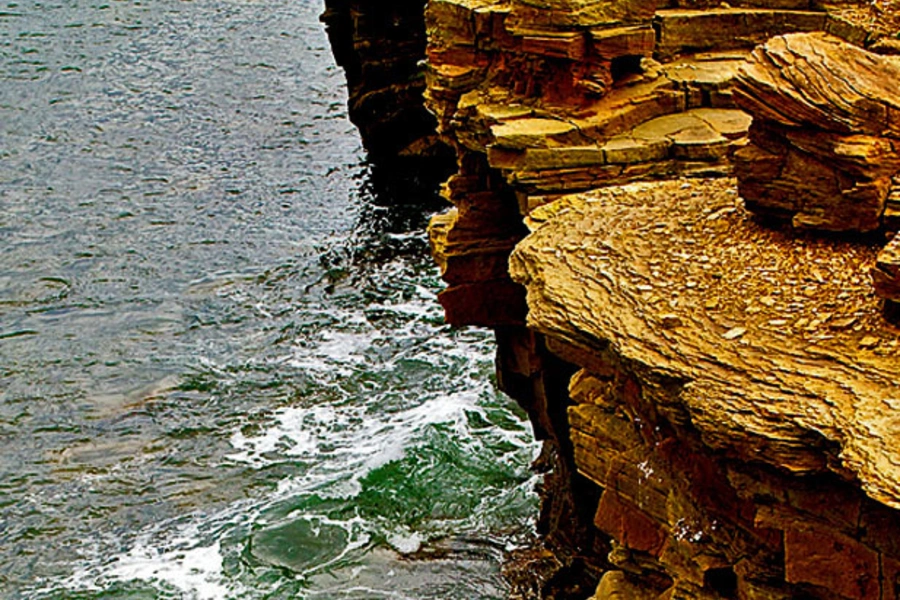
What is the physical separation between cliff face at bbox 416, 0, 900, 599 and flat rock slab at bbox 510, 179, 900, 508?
0.08ft

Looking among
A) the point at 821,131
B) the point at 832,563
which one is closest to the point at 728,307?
the point at 821,131

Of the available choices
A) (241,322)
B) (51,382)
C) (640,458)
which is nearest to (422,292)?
(241,322)

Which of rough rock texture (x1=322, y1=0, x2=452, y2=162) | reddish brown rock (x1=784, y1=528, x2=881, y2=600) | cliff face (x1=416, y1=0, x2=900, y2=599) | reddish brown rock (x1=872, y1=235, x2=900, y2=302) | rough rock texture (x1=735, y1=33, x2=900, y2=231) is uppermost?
rough rock texture (x1=735, y1=33, x2=900, y2=231)

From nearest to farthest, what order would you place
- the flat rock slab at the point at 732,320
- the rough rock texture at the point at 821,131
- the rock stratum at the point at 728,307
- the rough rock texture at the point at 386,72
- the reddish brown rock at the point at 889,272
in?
the flat rock slab at the point at 732,320
the rock stratum at the point at 728,307
the reddish brown rock at the point at 889,272
the rough rock texture at the point at 821,131
the rough rock texture at the point at 386,72

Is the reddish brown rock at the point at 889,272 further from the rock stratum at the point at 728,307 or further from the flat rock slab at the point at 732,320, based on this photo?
the flat rock slab at the point at 732,320

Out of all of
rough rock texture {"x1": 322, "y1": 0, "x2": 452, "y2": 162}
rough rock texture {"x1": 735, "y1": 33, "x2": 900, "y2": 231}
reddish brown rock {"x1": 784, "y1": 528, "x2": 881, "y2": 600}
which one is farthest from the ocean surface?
reddish brown rock {"x1": 784, "y1": 528, "x2": 881, "y2": 600}

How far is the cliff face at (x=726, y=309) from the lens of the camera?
433 inches

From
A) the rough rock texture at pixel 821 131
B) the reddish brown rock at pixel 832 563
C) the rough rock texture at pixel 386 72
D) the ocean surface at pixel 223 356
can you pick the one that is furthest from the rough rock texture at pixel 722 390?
the rough rock texture at pixel 386 72

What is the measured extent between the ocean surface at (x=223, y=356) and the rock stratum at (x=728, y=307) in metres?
5.52

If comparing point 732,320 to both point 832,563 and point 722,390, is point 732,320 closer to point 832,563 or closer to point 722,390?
point 722,390

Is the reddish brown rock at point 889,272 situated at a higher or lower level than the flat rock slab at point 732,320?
higher

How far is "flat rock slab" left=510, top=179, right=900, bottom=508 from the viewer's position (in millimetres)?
10812

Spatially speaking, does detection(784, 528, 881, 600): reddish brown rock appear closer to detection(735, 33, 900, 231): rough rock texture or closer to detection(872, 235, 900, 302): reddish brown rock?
detection(872, 235, 900, 302): reddish brown rock

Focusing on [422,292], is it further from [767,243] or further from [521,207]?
[767,243]
